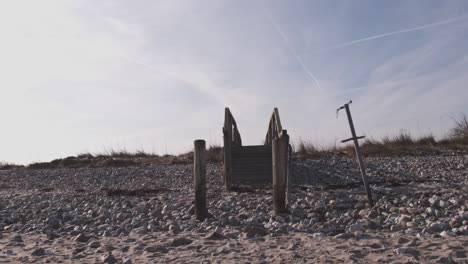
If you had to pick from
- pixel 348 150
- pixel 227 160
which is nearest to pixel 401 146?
pixel 348 150

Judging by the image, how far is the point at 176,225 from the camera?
5828 mm

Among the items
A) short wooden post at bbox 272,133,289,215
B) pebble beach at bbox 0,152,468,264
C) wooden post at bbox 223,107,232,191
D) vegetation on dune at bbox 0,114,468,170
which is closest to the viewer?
pebble beach at bbox 0,152,468,264

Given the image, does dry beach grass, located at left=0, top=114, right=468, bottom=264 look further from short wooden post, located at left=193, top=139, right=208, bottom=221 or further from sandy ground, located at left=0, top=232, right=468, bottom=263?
short wooden post, located at left=193, top=139, right=208, bottom=221

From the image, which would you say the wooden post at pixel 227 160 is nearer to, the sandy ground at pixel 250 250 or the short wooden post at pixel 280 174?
the short wooden post at pixel 280 174

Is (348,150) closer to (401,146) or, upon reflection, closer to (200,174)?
(401,146)

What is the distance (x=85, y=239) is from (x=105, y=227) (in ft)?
2.32

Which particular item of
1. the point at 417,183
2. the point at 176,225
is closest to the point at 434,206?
the point at 417,183

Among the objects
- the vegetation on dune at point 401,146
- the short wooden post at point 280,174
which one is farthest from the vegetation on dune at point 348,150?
the short wooden post at point 280,174

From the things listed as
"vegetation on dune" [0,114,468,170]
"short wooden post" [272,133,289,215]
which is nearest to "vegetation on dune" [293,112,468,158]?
"vegetation on dune" [0,114,468,170]

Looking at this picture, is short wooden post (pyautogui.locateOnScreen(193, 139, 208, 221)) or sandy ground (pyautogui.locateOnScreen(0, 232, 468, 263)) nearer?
sandy ground (pyautogui.locateOnScreen(0, 232, 468, 263))

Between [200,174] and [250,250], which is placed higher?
[200,174]

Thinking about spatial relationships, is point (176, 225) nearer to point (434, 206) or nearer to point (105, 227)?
point (105, 227)

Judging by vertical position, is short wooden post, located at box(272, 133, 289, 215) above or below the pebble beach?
above

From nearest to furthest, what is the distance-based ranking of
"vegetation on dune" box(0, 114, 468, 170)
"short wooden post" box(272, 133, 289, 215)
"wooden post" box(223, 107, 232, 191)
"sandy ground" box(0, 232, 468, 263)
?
"sandy ground" box(0, 232, 468, 263), "short wooden post" box(272, 133, 289, 215), "wooden post" box(223, 107, 232, 191), "vegetation on dune" box(0, 114, 468, 170)
